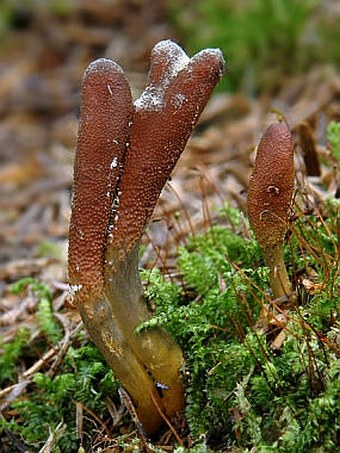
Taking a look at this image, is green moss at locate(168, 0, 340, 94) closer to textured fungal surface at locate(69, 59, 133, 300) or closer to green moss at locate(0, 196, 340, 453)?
green moss at locate(0, 196, 340, 453)

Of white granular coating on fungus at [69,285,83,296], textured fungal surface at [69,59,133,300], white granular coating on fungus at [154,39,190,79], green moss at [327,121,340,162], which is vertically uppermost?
white granular coating on fungus at [154,39,190,79]

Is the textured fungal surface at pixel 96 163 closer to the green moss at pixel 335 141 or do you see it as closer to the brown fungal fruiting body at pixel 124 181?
the brown fungal fruiting body at pixel 124 181

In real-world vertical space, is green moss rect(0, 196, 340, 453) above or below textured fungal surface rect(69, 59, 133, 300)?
below

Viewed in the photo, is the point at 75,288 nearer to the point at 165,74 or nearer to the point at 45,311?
the point at 165,74

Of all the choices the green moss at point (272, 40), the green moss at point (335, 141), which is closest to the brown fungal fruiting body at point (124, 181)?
the green moss at point (335, 141)

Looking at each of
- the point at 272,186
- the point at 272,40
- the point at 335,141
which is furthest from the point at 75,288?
the point at 272,40

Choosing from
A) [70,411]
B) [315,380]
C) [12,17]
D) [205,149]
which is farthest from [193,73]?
[12,17]

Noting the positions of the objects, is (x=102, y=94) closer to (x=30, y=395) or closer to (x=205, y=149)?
(x=30, y=395)

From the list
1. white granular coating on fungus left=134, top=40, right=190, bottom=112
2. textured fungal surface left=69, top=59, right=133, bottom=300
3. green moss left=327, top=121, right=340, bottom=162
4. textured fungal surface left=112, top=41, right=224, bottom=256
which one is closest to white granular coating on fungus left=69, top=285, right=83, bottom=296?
textured fungal surface left=69, top=59, right=133, bottom=300
